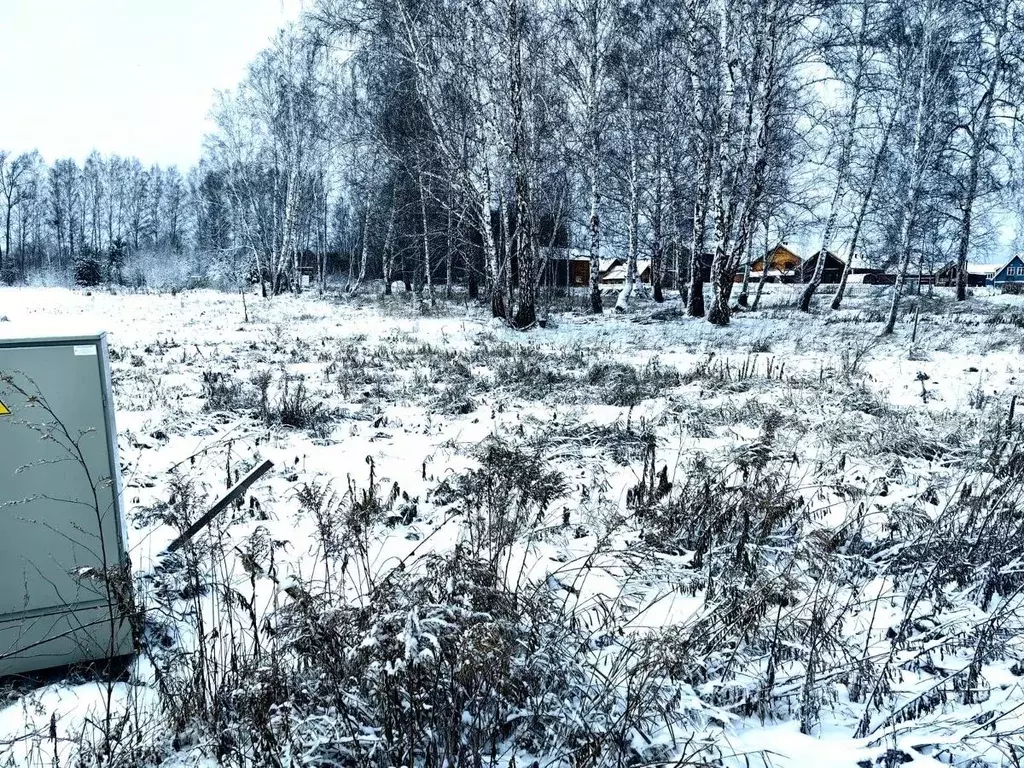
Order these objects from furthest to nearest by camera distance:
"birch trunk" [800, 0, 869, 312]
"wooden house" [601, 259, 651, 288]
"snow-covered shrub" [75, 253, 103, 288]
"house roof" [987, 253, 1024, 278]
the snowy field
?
"house roof" [987, 253, 1024, 278]
"wooden house" [601, 259, 651, 288]
"snow-covered shrub" [75, 253, 103, 288]
"birch trunk" [800, 0, 869, 312]
the snowy field

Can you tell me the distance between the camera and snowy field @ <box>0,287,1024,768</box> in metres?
1.75

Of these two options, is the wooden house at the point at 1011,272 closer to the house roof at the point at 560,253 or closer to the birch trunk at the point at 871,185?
the house roof at the point at 560,253

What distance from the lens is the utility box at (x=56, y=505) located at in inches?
85.0

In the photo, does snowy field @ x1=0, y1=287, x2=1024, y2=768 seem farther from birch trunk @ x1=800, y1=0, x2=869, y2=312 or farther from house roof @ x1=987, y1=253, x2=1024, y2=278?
house roof @ x1=987, y1=253, x2=1024, y2=278

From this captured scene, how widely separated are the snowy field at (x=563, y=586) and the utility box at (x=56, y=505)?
0.19 m

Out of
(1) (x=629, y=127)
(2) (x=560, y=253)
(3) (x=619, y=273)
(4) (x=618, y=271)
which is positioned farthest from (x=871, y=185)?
(4) (x=618, y=271)

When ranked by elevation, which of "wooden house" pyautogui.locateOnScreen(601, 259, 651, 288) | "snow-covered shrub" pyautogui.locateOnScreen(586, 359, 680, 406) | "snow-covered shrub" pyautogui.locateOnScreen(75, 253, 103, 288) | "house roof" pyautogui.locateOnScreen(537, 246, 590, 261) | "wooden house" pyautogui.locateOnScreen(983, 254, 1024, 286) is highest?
"wooden house" pyautogui.locateOnScreen(983, 254, 1024, 286)

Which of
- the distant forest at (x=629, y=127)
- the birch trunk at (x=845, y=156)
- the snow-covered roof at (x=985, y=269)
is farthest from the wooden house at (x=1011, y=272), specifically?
the birch trunk at (x=845, y=156)

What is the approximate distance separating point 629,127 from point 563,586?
53.7 feet

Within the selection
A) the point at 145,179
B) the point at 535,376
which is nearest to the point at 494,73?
the point at 535,376

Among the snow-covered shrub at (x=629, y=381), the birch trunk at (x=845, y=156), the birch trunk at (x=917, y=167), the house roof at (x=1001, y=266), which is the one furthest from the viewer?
the house roof at (x=1001, y=266)

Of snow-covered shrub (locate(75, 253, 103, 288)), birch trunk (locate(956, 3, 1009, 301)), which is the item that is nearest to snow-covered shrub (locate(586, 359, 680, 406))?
birch trunk (locate(956, 3, 1009, 301))

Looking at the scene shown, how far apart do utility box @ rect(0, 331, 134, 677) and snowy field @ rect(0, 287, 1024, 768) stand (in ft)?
0.61

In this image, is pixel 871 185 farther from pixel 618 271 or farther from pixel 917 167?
pixel 618 271
